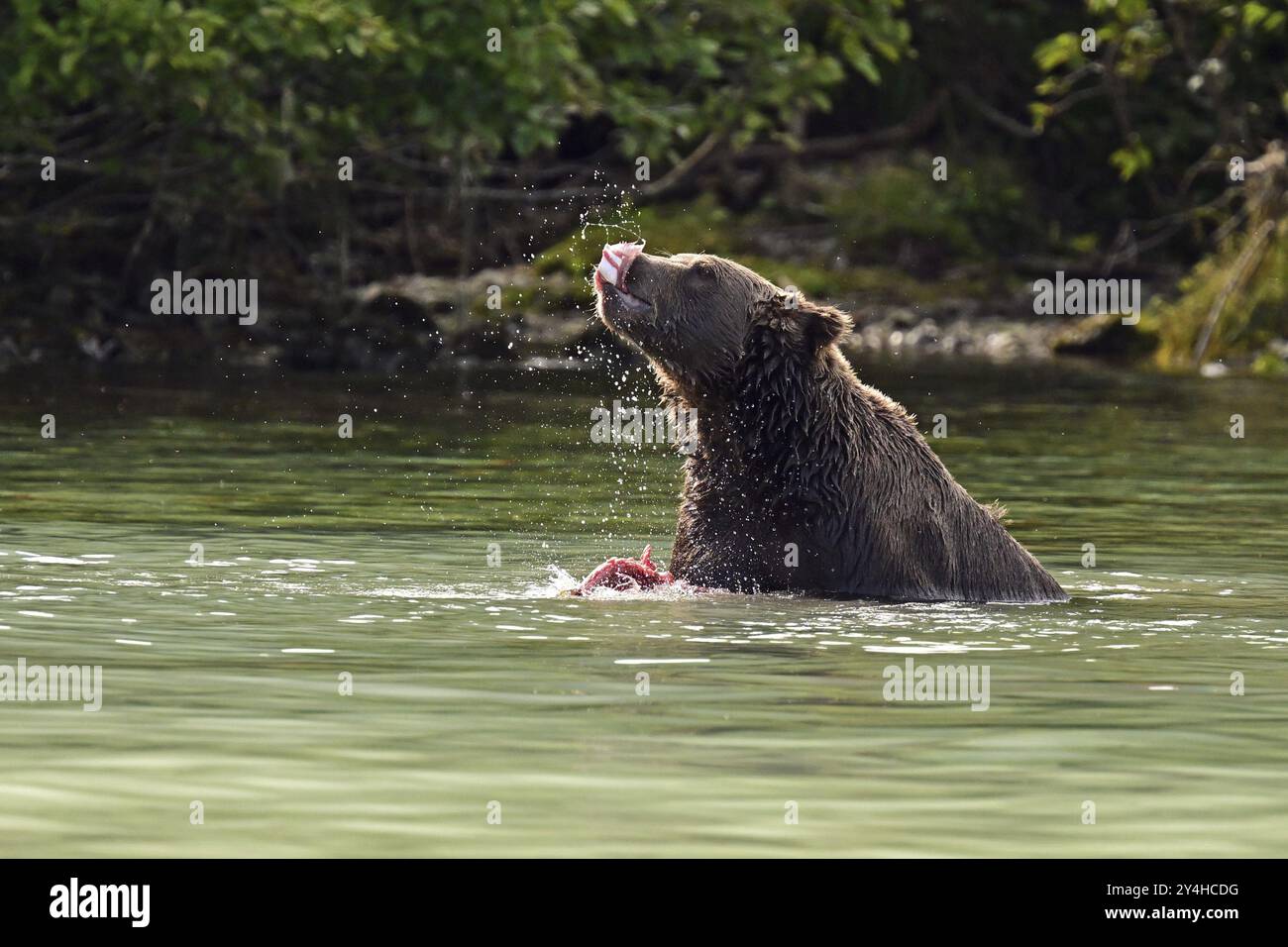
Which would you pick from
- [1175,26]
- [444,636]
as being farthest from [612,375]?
[444,636]

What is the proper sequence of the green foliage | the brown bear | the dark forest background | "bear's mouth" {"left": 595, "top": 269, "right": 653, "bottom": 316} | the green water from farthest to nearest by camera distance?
the dark forest background → the green foliage → "bear's mouth" {"left": 595, "top": 269, "right": 653, "bottom": 316} → the brown bear → the green water

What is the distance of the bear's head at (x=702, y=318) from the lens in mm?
11703

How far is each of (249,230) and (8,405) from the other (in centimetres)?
1070

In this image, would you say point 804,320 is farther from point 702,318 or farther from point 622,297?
point 622,297

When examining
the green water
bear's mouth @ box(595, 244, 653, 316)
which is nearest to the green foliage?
the green water

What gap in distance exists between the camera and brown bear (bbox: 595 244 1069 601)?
11.4m

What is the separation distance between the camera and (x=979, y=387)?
87.4 feet

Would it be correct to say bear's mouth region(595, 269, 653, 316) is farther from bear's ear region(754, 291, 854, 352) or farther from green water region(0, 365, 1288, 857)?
green water region(0, 365, 1288, 857)

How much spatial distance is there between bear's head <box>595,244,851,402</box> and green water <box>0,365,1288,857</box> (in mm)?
1179

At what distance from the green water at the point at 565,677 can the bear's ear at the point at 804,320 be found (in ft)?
4.27

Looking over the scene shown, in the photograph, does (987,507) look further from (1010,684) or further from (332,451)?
(332,451)

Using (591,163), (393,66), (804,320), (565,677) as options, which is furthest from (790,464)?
(591,163)

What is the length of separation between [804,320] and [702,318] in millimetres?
471

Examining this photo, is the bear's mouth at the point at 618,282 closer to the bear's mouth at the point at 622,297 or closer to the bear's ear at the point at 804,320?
the bear's mouth at the point at 622,297
